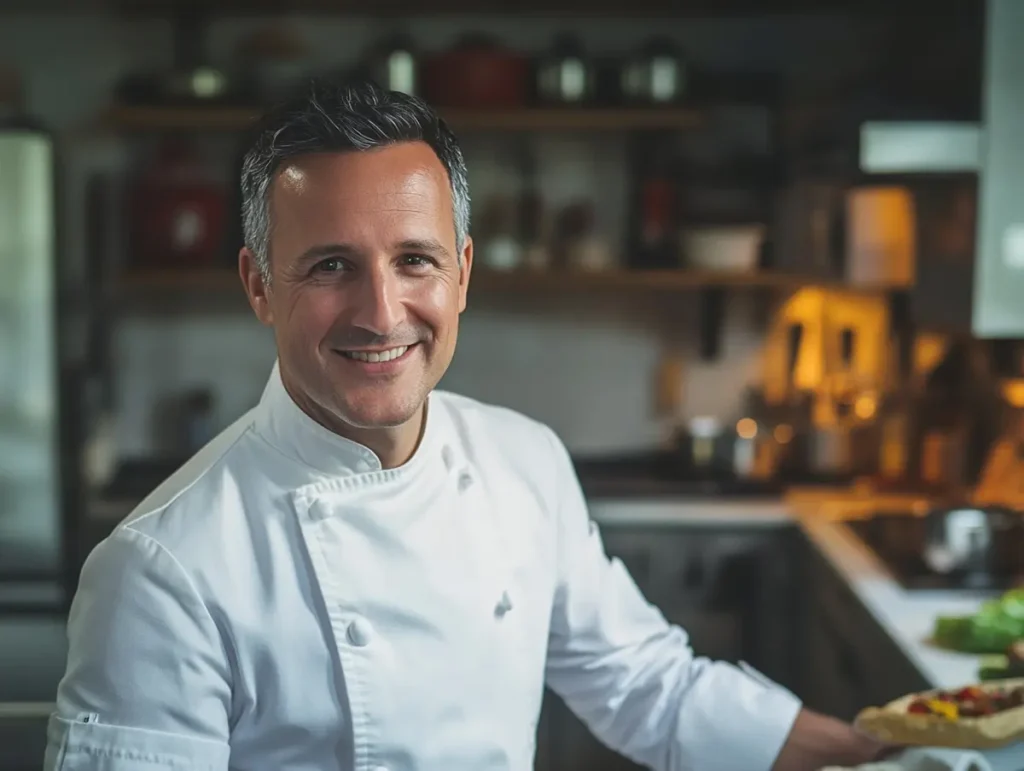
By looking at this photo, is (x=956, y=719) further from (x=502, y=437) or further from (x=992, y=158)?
(x=992, y=158)

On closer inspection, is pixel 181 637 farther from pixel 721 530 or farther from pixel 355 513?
pixel 721 530

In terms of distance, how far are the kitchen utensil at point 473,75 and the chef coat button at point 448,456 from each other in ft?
7.82

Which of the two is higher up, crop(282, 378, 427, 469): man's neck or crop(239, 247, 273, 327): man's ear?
crop(239, 247, 273, 327): man's ear

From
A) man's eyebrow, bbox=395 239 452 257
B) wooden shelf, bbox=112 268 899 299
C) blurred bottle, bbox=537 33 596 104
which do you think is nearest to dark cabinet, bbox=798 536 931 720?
wooden shelf, bbox=112 268 899 299

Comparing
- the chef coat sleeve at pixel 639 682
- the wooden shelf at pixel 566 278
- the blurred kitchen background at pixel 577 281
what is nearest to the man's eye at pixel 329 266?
the chef coat sleeve at pixel 639 682

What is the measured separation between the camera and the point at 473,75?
12.1ft

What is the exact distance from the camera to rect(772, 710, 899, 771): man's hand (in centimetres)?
144

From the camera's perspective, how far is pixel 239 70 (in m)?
3.88

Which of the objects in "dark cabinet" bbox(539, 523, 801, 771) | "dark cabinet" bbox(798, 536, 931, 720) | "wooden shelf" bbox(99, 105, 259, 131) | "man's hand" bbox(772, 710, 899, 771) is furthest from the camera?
"wooden shelf" bbox(99, 105, 259, 131)

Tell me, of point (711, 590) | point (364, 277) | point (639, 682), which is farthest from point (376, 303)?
point (711, 590)

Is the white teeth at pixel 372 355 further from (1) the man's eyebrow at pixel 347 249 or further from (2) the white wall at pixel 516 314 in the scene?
(2) the white wall at pixel 516 314

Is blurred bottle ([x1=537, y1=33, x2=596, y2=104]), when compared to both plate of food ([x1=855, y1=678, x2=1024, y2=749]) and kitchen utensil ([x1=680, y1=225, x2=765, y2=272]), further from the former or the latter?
plate of food ([x1=855, y1=678, x2=1024, y2=749])

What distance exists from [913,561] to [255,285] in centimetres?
172

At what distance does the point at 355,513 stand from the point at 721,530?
2.23 meters
